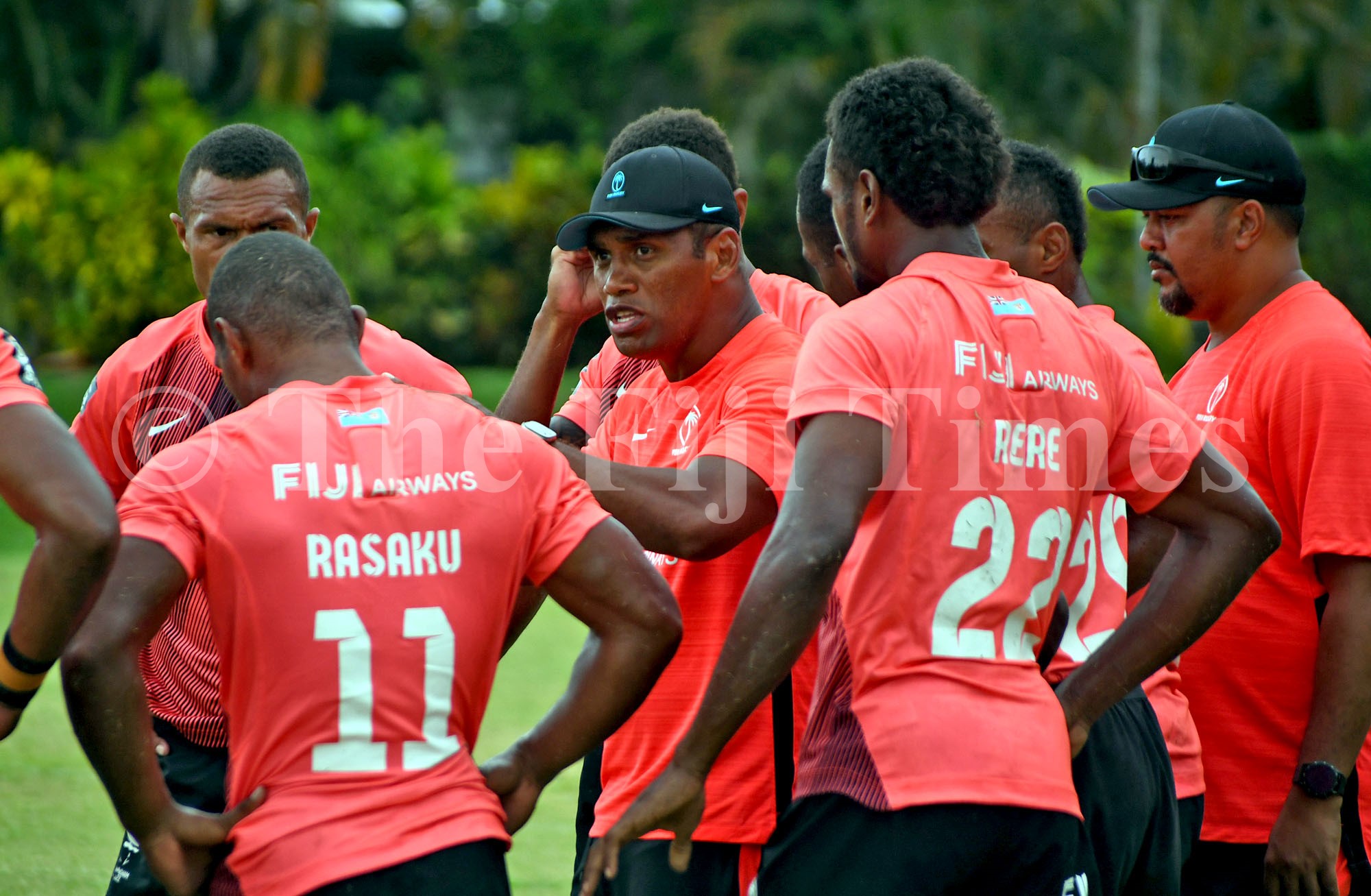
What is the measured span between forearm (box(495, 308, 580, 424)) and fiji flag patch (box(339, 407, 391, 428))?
5.27ft

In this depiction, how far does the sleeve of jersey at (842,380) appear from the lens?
2.90 meters

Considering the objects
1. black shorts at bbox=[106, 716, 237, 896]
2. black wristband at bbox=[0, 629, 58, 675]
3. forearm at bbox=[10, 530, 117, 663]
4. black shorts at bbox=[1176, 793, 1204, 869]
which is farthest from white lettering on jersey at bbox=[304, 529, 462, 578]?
black shorts at bbox=[1176, 793, 1204, 869]

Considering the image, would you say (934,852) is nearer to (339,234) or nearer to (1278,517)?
(1278,517)

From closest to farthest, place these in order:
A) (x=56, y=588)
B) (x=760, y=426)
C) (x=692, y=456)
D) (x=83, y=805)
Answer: (x=56, y=588)
(x=760, y=426)
(x=692, y=456)
(x=83, y=805)

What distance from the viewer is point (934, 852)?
9.39 ft

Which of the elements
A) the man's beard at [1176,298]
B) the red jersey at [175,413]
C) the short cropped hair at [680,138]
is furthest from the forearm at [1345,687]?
the red jersey at [175,413]

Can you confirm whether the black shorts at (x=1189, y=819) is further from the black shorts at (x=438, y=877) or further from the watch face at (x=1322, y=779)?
the black shorts at (x=438, y=877)

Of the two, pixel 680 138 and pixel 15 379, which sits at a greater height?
pixel 680 138

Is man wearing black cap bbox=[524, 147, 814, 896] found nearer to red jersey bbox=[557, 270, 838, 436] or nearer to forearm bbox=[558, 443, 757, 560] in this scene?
forearm bbox=[558, 443, 757, 560]

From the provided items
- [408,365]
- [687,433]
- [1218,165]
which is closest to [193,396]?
[408,365]

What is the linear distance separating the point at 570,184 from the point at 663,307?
18909 millimetres

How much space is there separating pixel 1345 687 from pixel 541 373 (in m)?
2.45

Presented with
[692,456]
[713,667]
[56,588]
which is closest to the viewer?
[56,588]

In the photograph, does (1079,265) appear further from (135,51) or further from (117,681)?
(135,51)
